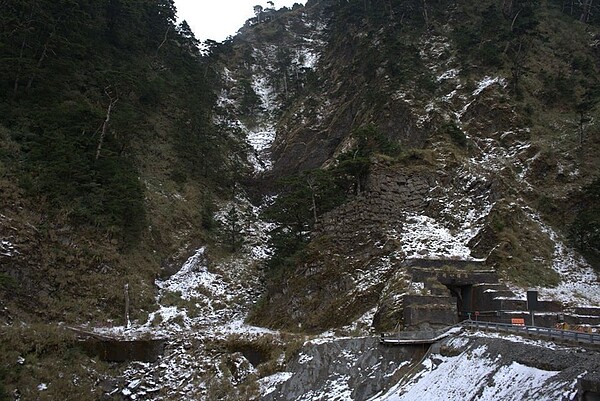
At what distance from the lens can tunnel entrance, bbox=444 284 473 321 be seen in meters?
20.1

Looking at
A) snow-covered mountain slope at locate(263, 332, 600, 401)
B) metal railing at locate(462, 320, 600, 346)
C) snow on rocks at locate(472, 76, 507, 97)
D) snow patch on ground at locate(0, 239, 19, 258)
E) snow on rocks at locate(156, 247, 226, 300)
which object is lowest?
snow-covered mountain slope at locate(263, 332, 600, 401)

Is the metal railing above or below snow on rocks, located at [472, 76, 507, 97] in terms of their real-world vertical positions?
below

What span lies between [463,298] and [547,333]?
31.5ft

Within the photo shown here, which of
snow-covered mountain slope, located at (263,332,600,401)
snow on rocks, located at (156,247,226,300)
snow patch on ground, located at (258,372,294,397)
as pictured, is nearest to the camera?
snow-covered mountain slope, located at (263,332,600,401)

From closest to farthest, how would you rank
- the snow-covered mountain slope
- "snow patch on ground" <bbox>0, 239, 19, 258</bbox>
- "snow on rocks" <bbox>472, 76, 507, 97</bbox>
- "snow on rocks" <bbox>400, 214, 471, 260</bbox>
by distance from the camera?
the snow-covered mountain slope < "snow patch on ground" <bbox>0, 239, 19, 258</bbox> < "snow on rocks" <bbox>400, 214, 471, 260</bbox> < "snow on rocks" <bbox>472, 76, 507, 97</bbox>

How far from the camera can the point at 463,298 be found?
2077 cm

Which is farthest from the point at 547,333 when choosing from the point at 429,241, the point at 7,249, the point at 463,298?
the point at 7,249

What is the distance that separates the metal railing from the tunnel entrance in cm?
532

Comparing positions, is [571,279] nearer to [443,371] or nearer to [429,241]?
[429,241]

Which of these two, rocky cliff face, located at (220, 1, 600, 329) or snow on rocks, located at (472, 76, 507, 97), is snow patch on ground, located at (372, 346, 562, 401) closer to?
rocky cliff face, located at (220, 1, 600, 329)

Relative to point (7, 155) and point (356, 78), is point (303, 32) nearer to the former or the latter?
point (356, 78)

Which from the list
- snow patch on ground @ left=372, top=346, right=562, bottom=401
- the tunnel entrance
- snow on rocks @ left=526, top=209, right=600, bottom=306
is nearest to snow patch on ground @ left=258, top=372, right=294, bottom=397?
snow patch on ground @ left=372, top=346, right=562, bottom=401

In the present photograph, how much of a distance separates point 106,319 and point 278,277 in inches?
364

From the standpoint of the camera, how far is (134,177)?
85.1 feet
